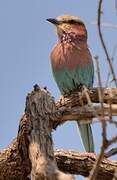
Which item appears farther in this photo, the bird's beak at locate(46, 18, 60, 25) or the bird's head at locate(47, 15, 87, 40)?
the bird's beak at locate(46, 18, 60, 25)

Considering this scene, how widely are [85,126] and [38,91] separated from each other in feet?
4.09

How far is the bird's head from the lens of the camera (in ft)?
18.0

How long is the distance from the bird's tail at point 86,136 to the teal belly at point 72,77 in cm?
38

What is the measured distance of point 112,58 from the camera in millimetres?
2471

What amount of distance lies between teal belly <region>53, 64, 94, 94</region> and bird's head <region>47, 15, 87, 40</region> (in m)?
0.38

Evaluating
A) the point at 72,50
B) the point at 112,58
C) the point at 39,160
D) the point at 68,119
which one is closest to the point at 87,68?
the point at 72,50

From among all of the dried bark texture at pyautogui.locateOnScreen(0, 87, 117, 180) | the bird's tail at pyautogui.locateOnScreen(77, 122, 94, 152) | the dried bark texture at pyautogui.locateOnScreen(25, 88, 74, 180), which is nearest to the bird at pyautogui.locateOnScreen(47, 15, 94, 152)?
the bird's tail at pyautogui.locateOnScreen(77, 122, 94, 152)

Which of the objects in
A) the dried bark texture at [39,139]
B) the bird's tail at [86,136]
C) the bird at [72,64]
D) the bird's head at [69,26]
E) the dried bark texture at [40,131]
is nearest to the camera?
the dried bark texture at [40,131]

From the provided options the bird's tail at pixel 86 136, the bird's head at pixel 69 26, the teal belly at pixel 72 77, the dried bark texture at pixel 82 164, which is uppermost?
the bird's head at pixel 69 26

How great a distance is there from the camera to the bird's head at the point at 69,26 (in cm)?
550

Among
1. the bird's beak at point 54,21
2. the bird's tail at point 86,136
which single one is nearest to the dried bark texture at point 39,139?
the bird's tail at point 86,136

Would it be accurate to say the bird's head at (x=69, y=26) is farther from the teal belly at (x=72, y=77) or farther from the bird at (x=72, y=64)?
the teal belly at (x=72, y=77)

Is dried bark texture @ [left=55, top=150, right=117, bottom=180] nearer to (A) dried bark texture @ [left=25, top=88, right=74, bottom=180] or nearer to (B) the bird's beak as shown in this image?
(A) dried bark texture @ [left=25, top=88, right=74, bottom=180]

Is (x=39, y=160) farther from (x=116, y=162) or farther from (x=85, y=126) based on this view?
(x=85, y=126)
